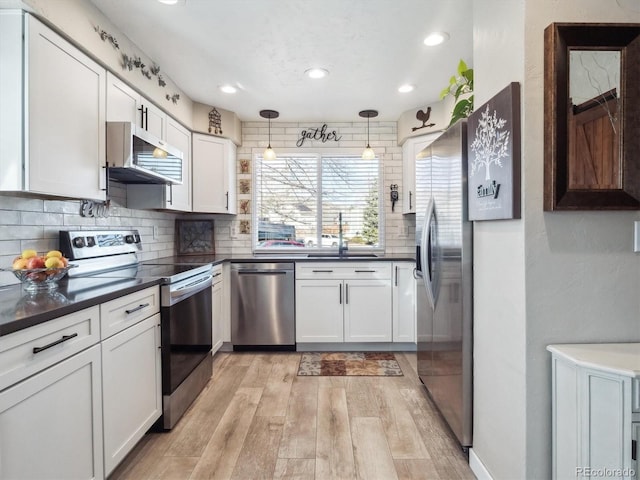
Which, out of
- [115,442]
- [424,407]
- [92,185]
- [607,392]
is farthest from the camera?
[424,407]

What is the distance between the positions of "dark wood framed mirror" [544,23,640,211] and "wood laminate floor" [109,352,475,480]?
4.86 feet

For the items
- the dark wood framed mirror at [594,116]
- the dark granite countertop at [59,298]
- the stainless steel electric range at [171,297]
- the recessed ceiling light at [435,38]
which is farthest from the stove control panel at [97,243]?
the recessed ceiling light at [435,38]

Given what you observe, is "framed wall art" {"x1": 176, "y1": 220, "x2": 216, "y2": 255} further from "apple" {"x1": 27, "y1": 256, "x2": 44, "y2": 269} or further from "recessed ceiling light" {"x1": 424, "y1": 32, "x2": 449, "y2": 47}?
"recessed ceiling light" {"x1": 424, "y1": 32, "x2": 449, "y2": 47}

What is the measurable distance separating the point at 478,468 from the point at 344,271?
2032 mm

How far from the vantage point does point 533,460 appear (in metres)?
1.34

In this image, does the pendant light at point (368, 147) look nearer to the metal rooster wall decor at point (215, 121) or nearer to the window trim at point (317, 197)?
the window trim at point (317, 197)

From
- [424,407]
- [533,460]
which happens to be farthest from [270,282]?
[533,460]

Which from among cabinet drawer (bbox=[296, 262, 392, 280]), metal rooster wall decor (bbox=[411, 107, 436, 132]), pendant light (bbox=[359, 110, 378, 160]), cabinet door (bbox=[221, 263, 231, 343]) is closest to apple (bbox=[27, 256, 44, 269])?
cabinet door (bbox=[221, 263, 231, 343])

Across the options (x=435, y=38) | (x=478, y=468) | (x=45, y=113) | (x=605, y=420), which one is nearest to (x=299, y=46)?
(x=435, y=38)

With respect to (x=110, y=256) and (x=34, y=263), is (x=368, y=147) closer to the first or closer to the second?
(x=110, y=256)

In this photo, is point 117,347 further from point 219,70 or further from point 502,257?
point 219,70

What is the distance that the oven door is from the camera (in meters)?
2.10

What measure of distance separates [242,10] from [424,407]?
9.31ft

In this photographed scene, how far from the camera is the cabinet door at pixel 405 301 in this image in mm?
3506
